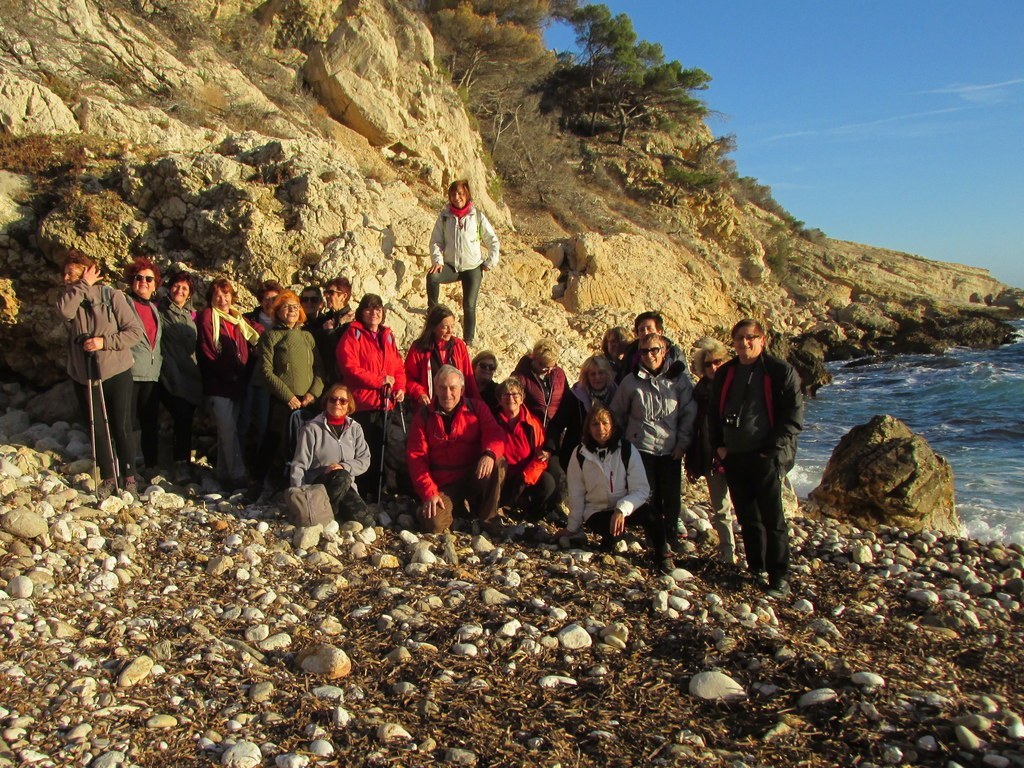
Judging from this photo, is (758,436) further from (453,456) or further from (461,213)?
(461,213)

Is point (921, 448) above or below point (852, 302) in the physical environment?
below

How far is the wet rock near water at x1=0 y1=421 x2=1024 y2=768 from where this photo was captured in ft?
11.0

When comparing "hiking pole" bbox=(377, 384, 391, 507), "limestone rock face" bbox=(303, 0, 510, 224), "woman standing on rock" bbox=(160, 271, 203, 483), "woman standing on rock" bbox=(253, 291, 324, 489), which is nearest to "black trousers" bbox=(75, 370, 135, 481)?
"woman standing on rock" bbox=(160, 271, 203, 483)

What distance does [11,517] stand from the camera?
4.95 metres

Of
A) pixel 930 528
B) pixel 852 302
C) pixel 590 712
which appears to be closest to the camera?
pixel 590 712

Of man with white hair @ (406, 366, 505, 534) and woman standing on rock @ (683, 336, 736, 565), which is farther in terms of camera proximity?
man with white hair @ (406, 366, 505, 534)

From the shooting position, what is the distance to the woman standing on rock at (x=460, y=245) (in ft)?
27.0

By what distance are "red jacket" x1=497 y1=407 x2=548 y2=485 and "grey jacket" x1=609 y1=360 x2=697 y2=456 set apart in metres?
0.87

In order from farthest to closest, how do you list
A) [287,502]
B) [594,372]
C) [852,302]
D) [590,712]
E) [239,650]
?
1. [852,302]
2. [594,372]
3. [287,502]
4. [239,650]
5. [590,712]

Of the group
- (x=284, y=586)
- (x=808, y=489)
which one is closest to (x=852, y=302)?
(x=808, y=489)

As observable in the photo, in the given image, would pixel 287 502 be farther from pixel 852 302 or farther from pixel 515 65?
pixel 852 302

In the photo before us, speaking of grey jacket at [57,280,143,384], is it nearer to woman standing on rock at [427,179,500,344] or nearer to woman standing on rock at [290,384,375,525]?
woman standing on rock at [290,384,375,525]

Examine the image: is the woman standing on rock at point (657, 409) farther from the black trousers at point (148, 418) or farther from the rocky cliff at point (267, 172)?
the black trousers at point (148, 418)

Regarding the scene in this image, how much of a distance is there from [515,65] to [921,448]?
2586cm
